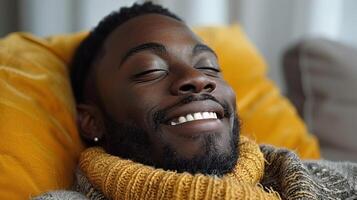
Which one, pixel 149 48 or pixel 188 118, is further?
pixel 149 48

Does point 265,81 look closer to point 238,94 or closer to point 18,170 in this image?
point 238,94

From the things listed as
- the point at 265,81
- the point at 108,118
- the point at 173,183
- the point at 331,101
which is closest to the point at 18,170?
the point at 108,118

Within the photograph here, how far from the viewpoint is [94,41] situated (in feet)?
4.00

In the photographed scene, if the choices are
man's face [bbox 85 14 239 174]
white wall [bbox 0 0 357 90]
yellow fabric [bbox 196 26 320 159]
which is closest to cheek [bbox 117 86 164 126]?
man's face [bbox 85 14 239 174]

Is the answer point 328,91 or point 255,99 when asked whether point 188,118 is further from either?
point 328,91

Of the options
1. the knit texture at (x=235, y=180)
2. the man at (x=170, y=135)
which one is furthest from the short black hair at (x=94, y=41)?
the knit texture at (x=235, y=180)

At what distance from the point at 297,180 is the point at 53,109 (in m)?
0.48

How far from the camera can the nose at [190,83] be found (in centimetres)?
97

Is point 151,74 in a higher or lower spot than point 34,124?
higher

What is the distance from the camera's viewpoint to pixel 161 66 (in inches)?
40.7

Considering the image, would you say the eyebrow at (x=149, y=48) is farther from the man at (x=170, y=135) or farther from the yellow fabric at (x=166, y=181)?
the yellow fabric at (x=166, y=181)

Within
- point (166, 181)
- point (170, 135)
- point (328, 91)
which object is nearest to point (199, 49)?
point (170, 135)

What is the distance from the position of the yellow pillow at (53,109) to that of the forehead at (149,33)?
16 cm

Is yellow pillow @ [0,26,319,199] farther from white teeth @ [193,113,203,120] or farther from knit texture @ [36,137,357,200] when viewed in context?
white teeth @ [193,113,203,120]
